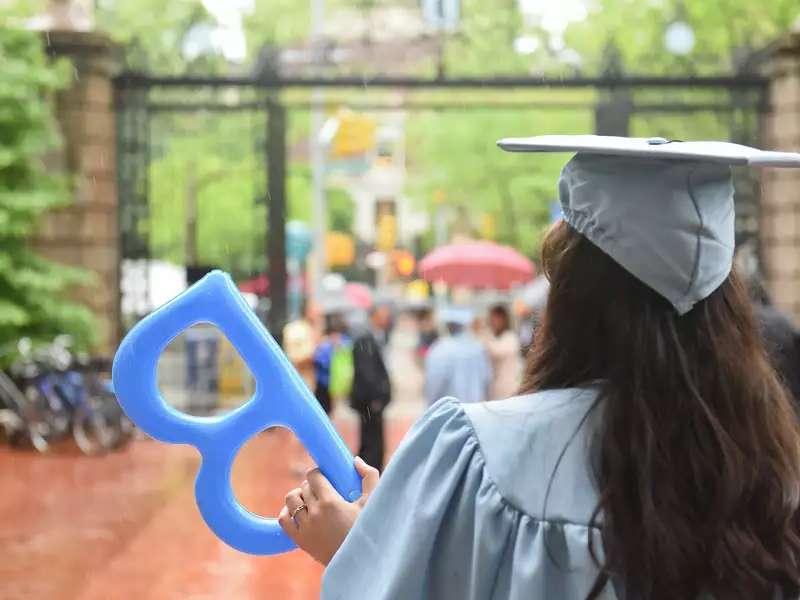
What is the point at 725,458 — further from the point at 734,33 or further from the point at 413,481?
the point at 734,33

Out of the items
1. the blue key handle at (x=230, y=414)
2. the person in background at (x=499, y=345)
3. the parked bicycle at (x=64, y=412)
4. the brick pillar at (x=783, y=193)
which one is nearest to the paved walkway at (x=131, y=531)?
the parked bicycle at (x=64, y=412)

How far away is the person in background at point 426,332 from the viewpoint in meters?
20.7

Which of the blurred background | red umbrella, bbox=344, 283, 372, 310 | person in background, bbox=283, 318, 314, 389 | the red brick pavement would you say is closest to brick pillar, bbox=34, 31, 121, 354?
the blurred background

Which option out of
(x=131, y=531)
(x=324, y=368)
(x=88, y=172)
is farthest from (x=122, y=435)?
(x=131, y=531)

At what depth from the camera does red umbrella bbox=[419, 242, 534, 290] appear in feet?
61.3

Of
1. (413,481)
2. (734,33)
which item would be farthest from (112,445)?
(413,481)

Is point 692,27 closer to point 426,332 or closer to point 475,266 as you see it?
point 475,266

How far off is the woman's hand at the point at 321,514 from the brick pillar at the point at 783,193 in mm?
14412

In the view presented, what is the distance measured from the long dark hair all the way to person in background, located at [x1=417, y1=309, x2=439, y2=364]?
59.7 feet

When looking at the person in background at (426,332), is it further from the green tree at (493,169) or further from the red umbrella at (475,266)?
the green tree at (493,169)

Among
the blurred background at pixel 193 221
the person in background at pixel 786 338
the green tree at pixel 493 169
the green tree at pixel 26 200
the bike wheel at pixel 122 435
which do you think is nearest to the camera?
the person in background at pixel 786 338

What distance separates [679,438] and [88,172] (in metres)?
14.9

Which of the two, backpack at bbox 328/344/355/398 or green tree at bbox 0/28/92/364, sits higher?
green tree at bbox 0/28/92/364

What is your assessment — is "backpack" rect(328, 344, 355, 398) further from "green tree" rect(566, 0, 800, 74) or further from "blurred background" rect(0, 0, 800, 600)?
"green tree" rect(566, 0, 800, 74)
